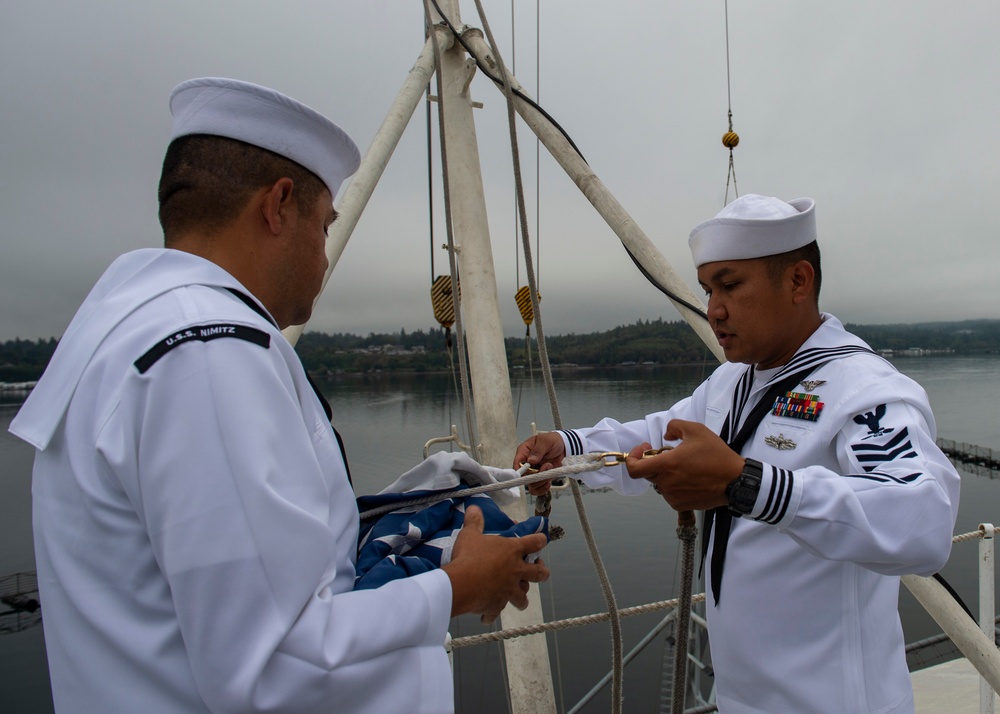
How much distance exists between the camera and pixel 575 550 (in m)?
27.5

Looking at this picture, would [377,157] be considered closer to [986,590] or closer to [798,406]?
[798,406]

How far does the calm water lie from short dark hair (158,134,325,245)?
752 millimetres

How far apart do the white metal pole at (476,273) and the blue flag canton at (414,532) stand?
2267mm

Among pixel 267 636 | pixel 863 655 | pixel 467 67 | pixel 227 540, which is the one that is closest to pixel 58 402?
pixel 227 540

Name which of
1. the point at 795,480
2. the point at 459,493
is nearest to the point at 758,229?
the point at 795,480

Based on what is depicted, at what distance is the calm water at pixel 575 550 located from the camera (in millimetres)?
19594

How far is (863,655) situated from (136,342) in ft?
6.07

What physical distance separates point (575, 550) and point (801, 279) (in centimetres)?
2715

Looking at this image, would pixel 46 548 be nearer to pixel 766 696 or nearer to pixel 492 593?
pixel 492 593

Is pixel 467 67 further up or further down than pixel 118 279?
further up

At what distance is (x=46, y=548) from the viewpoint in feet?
2.96

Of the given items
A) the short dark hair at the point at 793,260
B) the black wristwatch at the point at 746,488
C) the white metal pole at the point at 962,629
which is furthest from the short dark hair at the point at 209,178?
the white metal pole at the point at 962,629

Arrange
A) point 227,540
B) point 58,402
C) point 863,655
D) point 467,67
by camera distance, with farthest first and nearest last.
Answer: point 467,67
point 863,655
point 58,402
point 227,540

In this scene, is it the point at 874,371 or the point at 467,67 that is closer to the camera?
the point at 874,371
